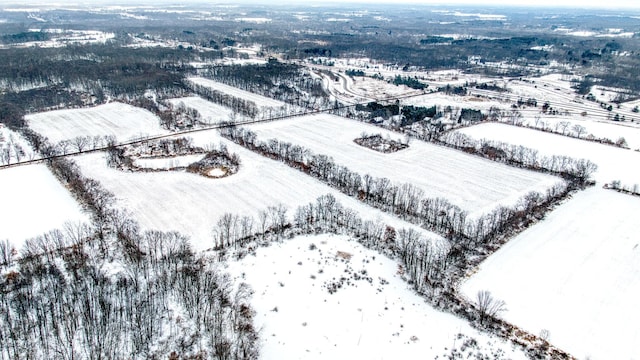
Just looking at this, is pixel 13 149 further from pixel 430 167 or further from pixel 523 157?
pixel 523 157

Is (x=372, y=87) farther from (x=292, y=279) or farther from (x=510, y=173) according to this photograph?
(x=292, y=279)

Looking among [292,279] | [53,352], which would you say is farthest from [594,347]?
[53,352]

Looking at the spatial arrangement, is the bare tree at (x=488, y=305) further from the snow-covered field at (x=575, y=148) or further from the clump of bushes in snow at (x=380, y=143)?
the snow-covered field at (x=575, y=148)

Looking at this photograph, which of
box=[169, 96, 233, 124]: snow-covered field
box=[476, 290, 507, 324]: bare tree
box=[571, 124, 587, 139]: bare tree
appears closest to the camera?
box=[476, 290, 507, 324]: bare tree

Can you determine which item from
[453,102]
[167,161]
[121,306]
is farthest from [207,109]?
[121,306]

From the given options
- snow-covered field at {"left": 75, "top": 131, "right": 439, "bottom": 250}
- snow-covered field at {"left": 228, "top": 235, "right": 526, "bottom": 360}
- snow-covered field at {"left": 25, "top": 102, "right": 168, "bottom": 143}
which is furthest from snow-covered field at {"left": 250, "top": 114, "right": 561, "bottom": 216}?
snow-covered field at {"left": 25, "top": 102, "right": 168, "bottom": 143}

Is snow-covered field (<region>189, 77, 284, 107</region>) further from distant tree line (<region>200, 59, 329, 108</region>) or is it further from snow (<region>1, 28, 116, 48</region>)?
snow (<region>1, 28, 116, 48</region>)

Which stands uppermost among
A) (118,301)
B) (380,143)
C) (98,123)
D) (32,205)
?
(380,143)
